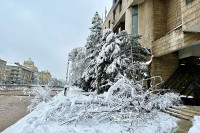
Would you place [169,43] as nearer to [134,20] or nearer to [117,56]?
[117,56]

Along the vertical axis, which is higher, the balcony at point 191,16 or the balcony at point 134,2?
the balcony at point 134,2

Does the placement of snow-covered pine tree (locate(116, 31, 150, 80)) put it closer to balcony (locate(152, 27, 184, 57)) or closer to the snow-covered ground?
balcony (locate(152, 27, 184, 57))

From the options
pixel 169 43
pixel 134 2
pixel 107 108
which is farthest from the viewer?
pixel 134 2

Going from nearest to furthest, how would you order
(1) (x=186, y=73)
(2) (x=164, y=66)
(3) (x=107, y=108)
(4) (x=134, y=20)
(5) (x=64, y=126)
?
(5) (x=64, y=126), (3) (x=107, y=108), (1) (x=186, y=73), (2) (x=164, y=66), (4) (x=134, y=20)

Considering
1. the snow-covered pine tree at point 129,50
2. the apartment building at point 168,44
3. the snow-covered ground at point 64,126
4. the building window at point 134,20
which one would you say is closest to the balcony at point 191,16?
the apartment building at point 168,44

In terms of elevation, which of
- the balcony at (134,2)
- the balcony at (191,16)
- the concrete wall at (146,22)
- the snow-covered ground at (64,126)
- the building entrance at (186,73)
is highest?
the balcony at (134,2)

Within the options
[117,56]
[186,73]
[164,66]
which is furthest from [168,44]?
[117,56]

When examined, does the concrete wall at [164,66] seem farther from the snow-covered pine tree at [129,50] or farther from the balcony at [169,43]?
the snow-covered pine tree at [129,50]

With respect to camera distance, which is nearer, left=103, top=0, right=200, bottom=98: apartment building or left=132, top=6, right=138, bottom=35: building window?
left=103, top=0, right=200, bottom=98: apartment building

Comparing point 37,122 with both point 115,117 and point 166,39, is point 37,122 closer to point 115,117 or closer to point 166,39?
point 115,117

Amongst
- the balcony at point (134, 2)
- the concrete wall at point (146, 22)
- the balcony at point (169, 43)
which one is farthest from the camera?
the balcony at point (134, 2)

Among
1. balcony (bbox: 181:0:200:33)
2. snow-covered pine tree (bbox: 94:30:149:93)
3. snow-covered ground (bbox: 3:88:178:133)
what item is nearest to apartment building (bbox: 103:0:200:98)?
balcony (bbox: 181:0:200:33)

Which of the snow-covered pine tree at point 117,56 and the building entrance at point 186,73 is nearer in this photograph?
the snow-covered pine tree at point 117,56

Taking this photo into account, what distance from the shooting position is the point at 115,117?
4.72 m
